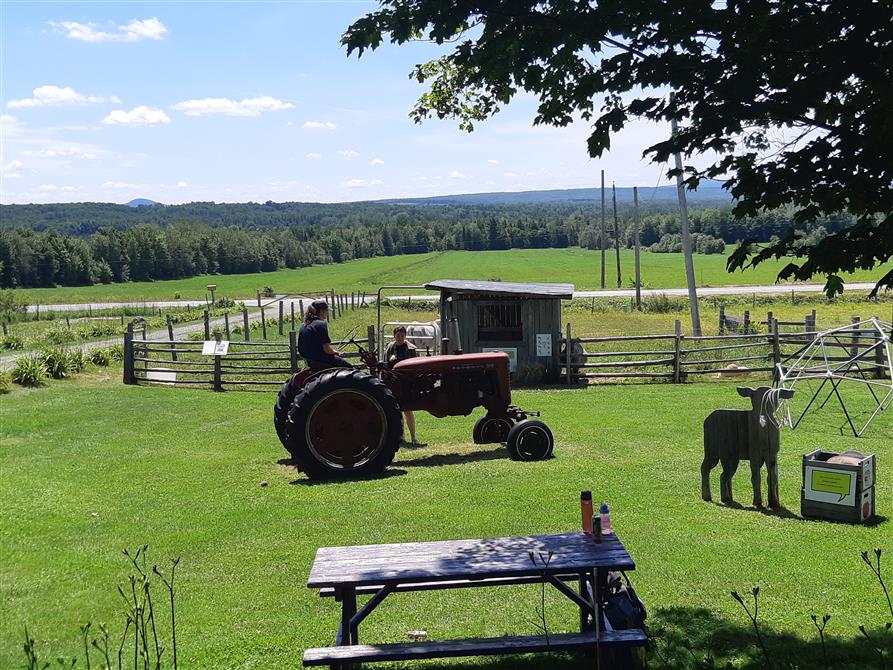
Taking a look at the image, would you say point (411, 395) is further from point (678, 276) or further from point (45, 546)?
point (678, 276)

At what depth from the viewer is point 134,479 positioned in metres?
10.5

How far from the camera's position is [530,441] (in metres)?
11.1

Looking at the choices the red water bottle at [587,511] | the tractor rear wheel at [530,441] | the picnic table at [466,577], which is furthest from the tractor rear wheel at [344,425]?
the red water bottle at [587,511]

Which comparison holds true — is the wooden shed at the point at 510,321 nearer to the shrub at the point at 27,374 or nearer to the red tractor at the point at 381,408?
the red tractor at the point at 381,408

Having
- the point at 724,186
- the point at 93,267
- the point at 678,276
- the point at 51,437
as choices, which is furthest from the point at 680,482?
the point at 93,267

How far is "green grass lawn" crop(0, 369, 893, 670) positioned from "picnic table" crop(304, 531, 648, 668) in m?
0.64

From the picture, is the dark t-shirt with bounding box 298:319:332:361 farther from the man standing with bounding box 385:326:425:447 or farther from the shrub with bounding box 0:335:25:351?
the shrub with bounding box 0:335:25:351

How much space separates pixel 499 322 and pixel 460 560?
15.1 metres

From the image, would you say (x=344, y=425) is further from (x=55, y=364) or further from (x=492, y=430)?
(x=55, y=364)

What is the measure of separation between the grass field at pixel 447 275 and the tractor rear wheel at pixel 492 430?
53.2 meters

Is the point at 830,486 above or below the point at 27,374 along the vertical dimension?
above

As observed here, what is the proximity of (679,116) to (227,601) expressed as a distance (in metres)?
4.78

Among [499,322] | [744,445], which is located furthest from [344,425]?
[499,322]

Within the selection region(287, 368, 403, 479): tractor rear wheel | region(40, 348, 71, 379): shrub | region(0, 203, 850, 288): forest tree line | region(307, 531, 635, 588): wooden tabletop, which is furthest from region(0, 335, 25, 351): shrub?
A: region(0, 203, 850, 288): forest tree line
